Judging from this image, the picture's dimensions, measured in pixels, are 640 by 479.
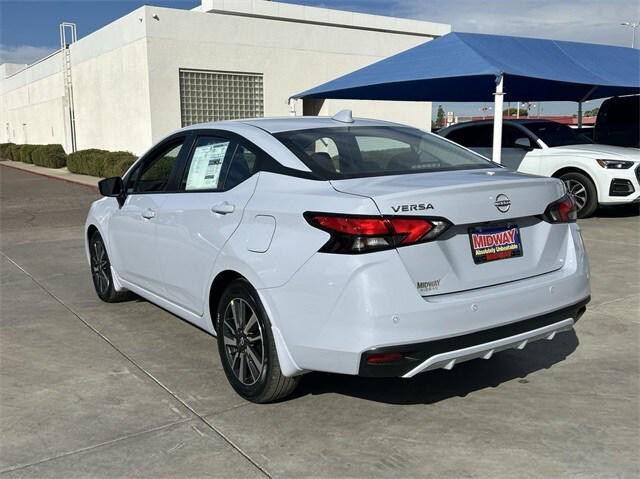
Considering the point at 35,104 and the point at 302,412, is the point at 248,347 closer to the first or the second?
the point at 302,412

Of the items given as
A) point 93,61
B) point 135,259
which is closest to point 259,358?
point 135,259

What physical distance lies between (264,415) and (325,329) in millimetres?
784

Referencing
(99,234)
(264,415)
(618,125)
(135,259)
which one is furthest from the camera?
(618,125)

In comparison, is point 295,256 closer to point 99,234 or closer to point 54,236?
point 99,234

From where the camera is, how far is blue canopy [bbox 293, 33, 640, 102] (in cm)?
1016

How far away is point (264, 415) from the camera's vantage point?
11.6 feet

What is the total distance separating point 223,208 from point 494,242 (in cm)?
153

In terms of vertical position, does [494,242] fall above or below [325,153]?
below

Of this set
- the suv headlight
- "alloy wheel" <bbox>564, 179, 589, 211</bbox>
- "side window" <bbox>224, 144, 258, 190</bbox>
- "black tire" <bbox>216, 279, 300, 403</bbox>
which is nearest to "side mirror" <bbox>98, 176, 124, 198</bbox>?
"side window" <bbox>224, 144, 258, 190</bbox>

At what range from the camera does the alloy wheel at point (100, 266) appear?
5742 millimetres

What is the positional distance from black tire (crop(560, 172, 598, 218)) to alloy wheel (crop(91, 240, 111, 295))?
7447mm

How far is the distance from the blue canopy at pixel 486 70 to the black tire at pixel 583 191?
1654 mm

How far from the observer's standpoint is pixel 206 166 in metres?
4.19

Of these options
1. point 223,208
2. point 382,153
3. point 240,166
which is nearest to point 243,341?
point 223,208
